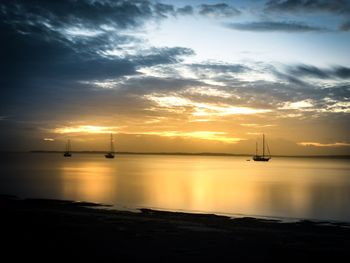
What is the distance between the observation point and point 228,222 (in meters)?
21.5

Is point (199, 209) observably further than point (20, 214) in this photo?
Yes

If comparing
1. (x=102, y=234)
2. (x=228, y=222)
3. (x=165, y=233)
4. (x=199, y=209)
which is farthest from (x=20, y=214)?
(x=199, y=209)

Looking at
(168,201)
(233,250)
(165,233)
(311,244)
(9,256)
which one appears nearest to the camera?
(9,256)

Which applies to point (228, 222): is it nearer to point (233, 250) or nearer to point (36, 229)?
point (233, 250)

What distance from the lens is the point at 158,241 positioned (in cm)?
1449

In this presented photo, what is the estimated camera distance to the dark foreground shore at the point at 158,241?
12281 millimetres

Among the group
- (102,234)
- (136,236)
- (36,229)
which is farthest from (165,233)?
(36,229)

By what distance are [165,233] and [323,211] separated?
24110 mm

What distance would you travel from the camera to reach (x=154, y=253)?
1256cm

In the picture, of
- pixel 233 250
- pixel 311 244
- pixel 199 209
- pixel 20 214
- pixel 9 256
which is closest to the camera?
pixel 9 256

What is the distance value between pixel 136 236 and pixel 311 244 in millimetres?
6577

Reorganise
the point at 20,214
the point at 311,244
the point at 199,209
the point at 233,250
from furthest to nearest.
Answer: the point at 199,209
the point at 20,214
the point at 311,244
the point at 233,250

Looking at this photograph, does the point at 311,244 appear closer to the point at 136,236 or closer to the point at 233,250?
the point at 233,250

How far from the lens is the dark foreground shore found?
12.3 meters
